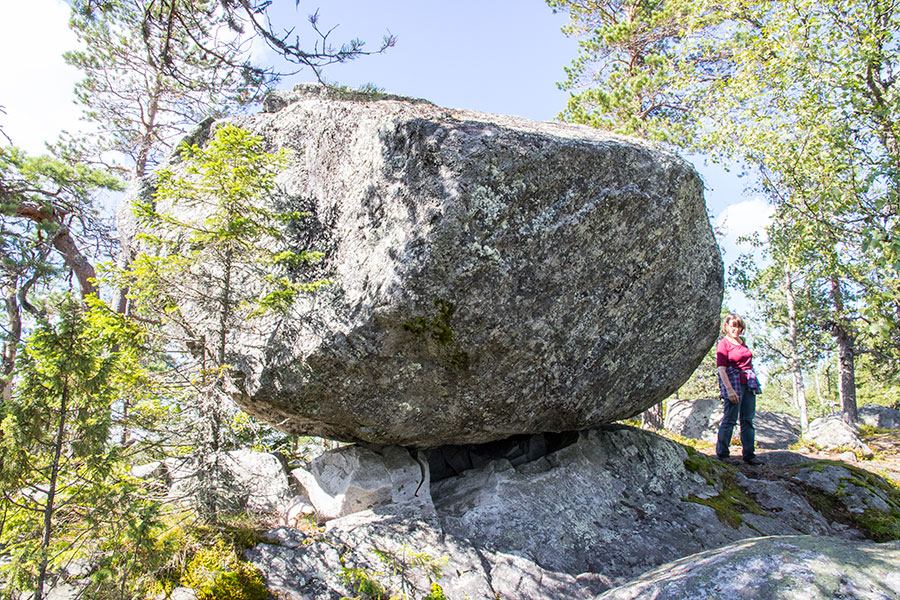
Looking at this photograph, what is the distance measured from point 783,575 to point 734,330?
5.03 metres

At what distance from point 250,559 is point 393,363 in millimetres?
2574

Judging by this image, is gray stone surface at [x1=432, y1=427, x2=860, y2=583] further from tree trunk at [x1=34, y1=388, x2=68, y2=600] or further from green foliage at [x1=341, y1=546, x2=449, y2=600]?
tree trunk at [x1=34, y1=388, x2=68, y2=600]

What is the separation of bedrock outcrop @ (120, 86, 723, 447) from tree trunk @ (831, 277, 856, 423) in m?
15.2

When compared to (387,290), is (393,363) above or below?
below

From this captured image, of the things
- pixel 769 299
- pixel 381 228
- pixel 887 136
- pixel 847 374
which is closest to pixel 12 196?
pixel 381 228

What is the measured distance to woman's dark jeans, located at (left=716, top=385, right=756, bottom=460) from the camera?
28.5 feet

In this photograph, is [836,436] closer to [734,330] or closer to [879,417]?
[734,330]

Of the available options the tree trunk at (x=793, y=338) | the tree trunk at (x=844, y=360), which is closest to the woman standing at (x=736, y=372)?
the tree trunk at (x=844, y=360)

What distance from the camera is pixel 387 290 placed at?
577 centimetres

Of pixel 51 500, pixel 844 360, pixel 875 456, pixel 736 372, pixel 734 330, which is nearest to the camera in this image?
pixel 51 500

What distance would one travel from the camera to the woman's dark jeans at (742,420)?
8.69 metres

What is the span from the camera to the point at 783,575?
4297mm

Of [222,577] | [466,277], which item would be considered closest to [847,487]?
[466,277]

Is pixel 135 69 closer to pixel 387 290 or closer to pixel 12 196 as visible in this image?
pixel 12 196
